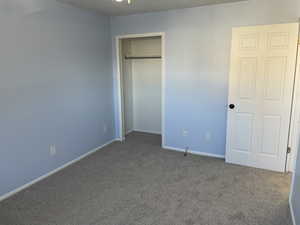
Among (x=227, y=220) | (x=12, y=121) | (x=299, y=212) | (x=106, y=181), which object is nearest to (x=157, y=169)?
(x=106, y=181)

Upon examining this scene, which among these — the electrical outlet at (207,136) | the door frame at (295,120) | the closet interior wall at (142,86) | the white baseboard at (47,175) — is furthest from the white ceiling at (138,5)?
the white baseboard at (47,175)

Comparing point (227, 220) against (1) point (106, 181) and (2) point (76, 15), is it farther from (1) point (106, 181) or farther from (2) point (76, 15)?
(2) point (76, 15)

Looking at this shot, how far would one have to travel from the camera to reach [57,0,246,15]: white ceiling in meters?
3.23

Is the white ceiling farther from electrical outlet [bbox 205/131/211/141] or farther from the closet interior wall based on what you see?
electrical outlet [bbox 205/131/211/141]

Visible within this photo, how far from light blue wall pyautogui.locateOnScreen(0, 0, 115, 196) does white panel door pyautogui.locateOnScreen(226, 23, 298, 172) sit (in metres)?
2.36

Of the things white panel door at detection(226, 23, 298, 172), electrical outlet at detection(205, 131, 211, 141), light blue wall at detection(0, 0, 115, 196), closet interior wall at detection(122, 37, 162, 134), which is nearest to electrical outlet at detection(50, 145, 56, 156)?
light blue wall at detection(0, 0, 115, 196)

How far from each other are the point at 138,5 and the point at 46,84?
1.84 meters

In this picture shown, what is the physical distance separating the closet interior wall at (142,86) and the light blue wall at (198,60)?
0.89 metres

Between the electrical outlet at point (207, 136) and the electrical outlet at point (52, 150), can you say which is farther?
the electrical outlet at point (207, 136)

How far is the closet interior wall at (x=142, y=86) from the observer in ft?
16.2

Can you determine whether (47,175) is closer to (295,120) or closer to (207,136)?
(207,136)

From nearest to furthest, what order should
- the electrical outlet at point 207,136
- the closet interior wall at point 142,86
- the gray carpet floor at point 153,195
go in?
the gray carpet floor at point 153,195 < the electrical outlet at point 207,136 < the closet interior wall at point 142,86

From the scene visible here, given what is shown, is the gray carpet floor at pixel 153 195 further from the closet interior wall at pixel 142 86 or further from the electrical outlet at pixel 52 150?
the closet interior wall at pixel 142 86

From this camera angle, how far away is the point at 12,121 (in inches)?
105
